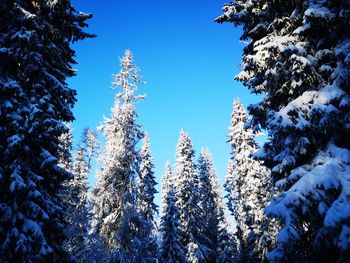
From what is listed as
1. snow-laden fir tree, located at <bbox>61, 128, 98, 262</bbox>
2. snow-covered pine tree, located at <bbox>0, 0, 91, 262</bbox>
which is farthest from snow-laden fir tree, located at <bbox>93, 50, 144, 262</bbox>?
snow-covered pine tree, located at <bbox>0, 0, 91, 262</bbox>

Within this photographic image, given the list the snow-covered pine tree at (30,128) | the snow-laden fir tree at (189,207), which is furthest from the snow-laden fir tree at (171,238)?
the snow-covered pine tree at (30,128)

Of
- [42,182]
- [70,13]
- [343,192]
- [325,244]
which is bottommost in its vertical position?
[325,244]

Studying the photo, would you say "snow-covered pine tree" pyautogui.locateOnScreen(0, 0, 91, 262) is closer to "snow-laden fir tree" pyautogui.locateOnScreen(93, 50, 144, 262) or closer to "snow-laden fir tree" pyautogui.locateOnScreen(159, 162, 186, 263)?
"snow-laden fir tree" pyautogui.locateOnScreen(93, 50, 144, 262)

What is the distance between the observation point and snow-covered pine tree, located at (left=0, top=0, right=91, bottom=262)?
9.85 metres

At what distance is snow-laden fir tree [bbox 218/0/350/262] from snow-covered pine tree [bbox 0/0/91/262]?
736 centimetres

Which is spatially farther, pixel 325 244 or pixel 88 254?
pixel 88 254

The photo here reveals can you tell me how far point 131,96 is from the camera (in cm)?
2398

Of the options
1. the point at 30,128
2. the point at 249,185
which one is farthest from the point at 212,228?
the point at 30,128

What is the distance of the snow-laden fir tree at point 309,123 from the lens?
310 inches

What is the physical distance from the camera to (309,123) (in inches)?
345

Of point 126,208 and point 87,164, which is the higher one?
point 87,164

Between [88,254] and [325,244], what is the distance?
24912 millimetres

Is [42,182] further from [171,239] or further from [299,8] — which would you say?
[171,239]

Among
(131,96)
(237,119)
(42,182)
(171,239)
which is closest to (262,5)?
(42,182)
